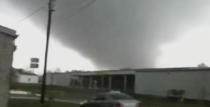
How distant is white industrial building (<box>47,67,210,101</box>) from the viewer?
109 ft

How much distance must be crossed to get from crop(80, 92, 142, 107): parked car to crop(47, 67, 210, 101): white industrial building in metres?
18.6

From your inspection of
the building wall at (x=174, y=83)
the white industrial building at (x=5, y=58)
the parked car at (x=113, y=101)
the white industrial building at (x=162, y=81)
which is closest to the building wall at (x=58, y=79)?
the white industrial building at (x=162, y=81)

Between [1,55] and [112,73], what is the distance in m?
39.3

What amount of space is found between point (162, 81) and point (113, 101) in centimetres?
2363

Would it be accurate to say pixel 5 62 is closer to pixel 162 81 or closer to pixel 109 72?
pixel 162 81

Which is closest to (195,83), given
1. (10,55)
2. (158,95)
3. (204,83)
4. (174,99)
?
(204,83)

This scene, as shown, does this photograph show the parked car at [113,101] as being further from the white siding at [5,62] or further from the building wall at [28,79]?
the building wall at [28,79]

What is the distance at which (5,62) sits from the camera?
12.6 m

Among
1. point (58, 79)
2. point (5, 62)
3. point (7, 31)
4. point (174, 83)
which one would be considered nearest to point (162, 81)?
point (174, 83)

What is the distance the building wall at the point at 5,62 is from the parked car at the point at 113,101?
5619 mm

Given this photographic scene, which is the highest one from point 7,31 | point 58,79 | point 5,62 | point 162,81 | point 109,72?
point 7,31

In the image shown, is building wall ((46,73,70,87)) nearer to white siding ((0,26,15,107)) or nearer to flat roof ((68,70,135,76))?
flat roof ((68,70,135,76))

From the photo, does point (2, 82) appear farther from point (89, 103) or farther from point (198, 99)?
point (198, 99)

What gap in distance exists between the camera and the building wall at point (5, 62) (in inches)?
490
